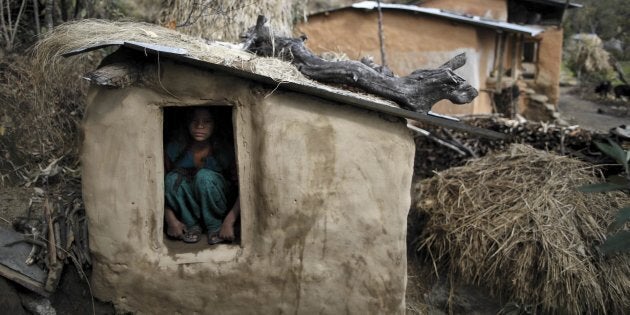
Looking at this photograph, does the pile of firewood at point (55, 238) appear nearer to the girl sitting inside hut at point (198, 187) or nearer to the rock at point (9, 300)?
the rock at point (9, 300)

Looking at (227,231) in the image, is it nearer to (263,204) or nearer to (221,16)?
(263,204)

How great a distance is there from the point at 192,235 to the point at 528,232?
3.54 meters

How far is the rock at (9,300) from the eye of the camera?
160 inches

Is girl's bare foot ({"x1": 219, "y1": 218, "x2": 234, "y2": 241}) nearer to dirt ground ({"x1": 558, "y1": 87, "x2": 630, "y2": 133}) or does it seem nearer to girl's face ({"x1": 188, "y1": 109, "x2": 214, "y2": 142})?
girl's face ({"x1": 188, "y1": 109, "x2": 214, "y2": 142})

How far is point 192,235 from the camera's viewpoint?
14.9ft

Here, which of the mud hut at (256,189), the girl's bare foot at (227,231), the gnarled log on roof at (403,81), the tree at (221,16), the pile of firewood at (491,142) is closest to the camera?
the mud hut at (256,189)

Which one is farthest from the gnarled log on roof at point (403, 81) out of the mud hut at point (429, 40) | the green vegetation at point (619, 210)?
the mud hut at point (429, 40)

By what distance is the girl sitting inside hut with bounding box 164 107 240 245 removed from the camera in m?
4.48

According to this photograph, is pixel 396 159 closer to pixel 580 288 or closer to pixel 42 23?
pixel 580 288

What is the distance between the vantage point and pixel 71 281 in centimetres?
454

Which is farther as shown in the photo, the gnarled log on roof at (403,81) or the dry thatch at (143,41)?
the gnarled log on roof at (403,81)

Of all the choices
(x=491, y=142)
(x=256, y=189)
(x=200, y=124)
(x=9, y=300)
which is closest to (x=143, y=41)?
(x=200, y=124)

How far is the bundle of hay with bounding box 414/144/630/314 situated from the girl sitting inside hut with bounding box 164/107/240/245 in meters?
2.88

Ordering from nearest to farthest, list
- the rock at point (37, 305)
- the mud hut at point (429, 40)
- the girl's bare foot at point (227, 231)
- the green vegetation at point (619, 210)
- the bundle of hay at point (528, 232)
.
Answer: the rock at point (37, 305)
the girl's bare foot at point (227, 231)
the green vegetation at point (619, 210)
the bundle of hay at point (528, 232)
the mud hut at point (429, 40)
